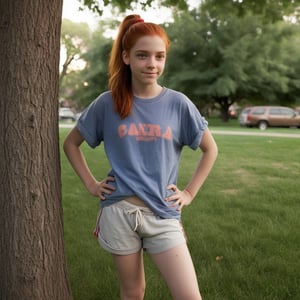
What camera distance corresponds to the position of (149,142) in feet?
7.07

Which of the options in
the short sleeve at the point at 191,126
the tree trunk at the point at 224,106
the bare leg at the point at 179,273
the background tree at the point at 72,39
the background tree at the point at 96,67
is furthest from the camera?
the background tree at the point at 72,39

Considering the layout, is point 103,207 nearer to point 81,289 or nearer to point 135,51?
point 135,51

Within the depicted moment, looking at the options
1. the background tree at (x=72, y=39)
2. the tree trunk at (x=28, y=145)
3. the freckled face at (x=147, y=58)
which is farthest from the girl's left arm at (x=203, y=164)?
the background tree at (x=72, y=39)

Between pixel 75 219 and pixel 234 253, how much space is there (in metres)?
1.95

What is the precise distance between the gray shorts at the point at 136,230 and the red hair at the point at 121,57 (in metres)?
0.45

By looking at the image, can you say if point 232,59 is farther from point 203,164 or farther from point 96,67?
point 203,164

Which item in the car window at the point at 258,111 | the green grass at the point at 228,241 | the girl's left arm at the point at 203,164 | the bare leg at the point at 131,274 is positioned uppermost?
the girl's left arm at the point at 203,164

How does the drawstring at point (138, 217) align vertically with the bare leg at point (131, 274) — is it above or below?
above

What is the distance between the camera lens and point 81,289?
3.38m

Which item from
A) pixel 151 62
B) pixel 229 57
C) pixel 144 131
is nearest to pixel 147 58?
pixel 151 62

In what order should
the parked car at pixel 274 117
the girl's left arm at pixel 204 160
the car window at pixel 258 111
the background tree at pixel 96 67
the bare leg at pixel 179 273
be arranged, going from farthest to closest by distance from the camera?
the background tree at pixel 96 67 → the car window at pixel 258 111 → the parked car at pixel 274 117 → the girl's left arm at pixel 204 160 → the bare leg at pixel 179 273

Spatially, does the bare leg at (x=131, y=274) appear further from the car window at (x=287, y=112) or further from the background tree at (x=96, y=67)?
the background tree at (x=96, y=67)

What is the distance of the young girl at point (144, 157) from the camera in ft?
7.06

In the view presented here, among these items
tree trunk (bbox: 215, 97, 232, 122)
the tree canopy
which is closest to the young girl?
the tree canopy
